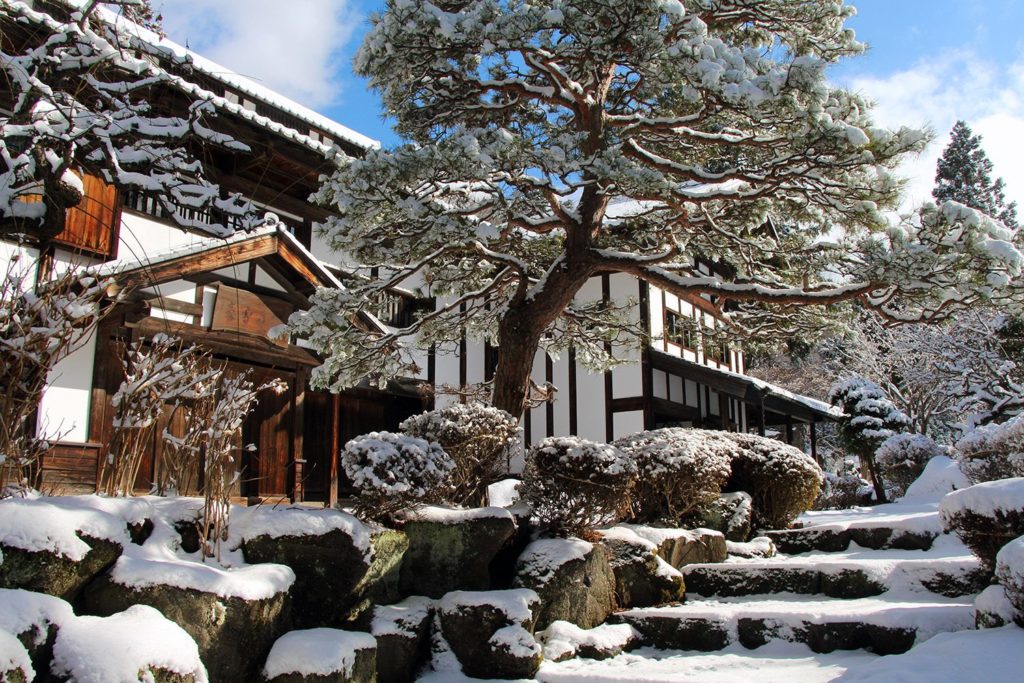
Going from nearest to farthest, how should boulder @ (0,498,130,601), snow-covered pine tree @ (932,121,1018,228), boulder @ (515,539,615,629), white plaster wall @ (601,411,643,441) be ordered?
boulder @ (0,498,130,601), boulder @ (515,539,615,629), white plaster wall @ (601,411,643,441), snow-covered pine tree @ (932,121,1018,228)

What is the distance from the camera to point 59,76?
458 centimetres

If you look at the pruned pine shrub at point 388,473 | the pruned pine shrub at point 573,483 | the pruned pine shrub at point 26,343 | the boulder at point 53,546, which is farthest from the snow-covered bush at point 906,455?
the pruned pine shrub at point 26,343

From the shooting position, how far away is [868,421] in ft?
62.9

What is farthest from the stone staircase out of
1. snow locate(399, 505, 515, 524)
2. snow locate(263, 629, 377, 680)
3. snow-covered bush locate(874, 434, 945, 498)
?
snow-covered bush locate(874, 434, 945, 498)

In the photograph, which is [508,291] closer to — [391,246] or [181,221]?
[391,246]

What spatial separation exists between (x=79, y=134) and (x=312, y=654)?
3.43 meters

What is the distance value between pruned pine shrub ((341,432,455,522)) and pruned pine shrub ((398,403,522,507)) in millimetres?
601

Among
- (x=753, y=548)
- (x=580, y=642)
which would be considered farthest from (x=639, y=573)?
(x=753, y=548)

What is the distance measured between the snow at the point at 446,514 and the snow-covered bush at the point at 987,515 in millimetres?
3888

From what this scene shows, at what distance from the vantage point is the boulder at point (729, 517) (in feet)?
33.2

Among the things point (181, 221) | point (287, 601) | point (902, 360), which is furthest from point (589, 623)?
point (902, 360)

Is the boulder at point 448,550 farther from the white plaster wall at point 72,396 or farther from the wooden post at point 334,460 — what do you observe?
the wooden post at point 334,460

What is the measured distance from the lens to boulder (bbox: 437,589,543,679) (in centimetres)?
615

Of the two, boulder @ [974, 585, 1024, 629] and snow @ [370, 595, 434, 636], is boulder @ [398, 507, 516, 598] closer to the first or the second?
snow @ [370, 595, 434, 636]
